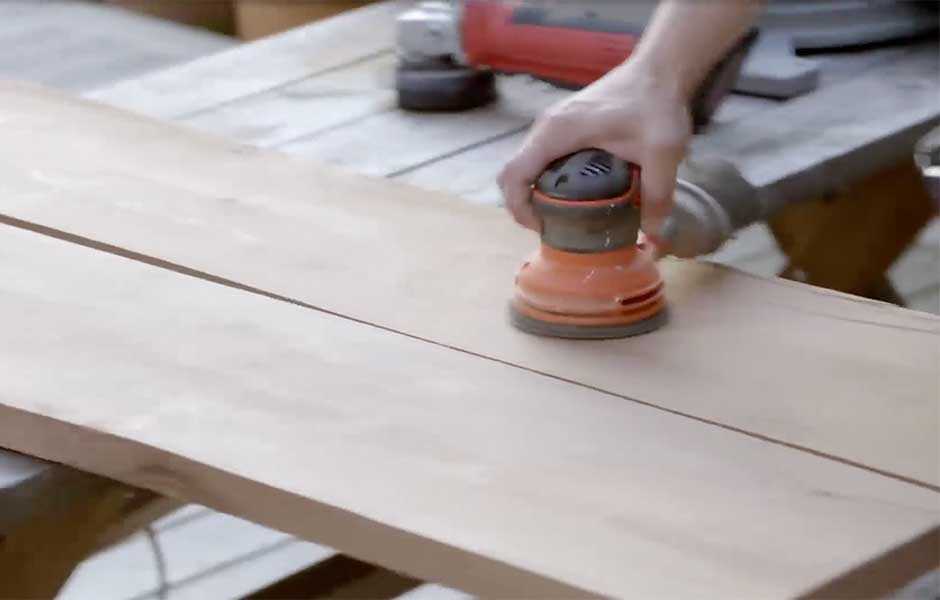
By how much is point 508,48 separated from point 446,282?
44cm

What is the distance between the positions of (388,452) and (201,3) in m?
2.81

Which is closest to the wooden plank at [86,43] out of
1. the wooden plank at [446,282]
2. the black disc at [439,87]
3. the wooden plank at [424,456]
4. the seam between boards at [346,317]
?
the black disc at [439,87]

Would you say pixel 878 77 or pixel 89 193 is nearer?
pixel 89 193

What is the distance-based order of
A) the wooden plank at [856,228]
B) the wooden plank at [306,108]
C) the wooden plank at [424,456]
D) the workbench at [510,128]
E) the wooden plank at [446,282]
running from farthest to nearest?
the wooden plank at [856,228], the wooden plank at [306,108], the workbench at [510,128], the wooden plank at [446,282], the wooden plank at [424,456]

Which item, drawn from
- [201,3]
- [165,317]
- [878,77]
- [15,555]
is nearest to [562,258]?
[165,317]

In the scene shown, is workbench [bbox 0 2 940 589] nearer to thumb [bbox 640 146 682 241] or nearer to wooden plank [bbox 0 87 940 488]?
wooden plank [bbox 0 87 940 488]

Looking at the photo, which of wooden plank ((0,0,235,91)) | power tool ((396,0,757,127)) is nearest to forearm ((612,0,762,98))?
power tool ((396,0,757,127))

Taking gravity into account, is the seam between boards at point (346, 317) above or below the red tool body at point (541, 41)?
below

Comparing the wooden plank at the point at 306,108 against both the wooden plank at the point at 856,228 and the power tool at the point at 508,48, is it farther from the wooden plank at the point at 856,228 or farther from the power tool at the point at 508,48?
the wooden plank at the point at 856,228

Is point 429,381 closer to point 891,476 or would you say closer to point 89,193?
point 891,476

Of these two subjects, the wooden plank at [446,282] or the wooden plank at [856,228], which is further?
the wooden plank at [856,228]

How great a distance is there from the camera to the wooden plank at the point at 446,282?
79 cm

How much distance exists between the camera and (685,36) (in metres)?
0.86

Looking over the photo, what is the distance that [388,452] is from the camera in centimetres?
74
